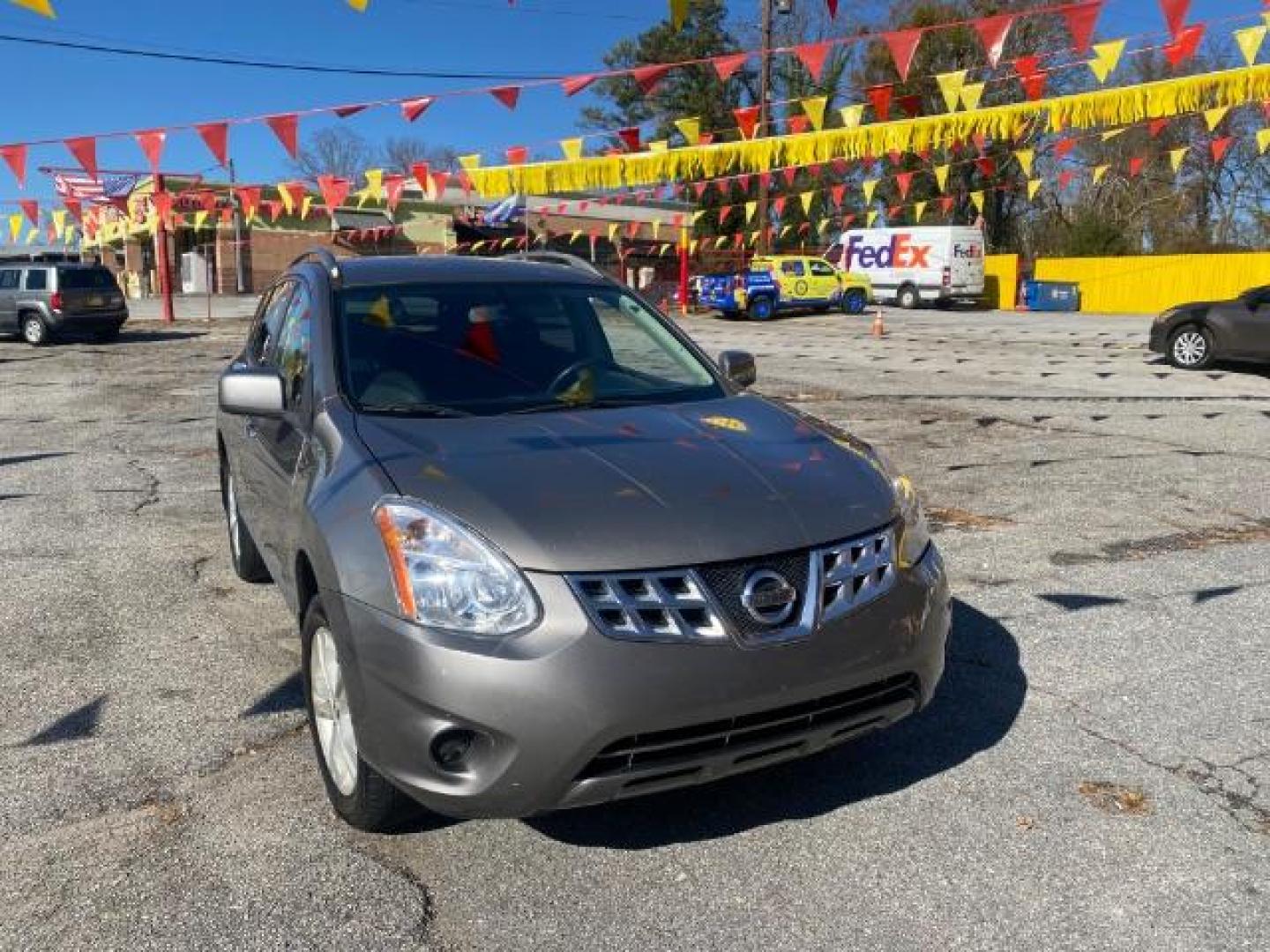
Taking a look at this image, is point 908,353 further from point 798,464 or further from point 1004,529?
point 798,464

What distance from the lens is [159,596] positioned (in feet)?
16.5

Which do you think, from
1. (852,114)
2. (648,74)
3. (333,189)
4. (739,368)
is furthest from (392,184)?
(739,368)

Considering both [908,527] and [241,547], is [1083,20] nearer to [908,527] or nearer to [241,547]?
[908,527]

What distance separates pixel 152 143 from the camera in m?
14.1

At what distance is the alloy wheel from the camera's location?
2844 millimetres

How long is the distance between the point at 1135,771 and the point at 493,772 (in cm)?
205

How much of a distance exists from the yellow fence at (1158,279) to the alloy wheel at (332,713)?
3737cm

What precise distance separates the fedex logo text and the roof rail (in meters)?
34.6

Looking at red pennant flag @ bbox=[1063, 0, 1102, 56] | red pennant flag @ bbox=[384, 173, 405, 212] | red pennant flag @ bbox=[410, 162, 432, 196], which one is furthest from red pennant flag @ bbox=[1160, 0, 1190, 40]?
red pennant flag @ bbox=[384, 173, 405, 212]

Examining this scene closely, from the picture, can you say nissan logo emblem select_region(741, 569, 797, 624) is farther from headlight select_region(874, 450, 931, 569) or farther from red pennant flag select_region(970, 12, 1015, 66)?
red pennant flag select_region(970, 12, 1015, 66)

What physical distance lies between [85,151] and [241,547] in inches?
442

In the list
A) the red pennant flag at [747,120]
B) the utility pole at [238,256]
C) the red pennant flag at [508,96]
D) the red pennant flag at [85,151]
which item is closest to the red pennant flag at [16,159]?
the red pennant flag at [85,151]

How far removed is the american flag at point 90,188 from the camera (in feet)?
114

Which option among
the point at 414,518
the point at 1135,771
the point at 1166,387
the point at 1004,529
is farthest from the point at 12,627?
the point at 1166,387
